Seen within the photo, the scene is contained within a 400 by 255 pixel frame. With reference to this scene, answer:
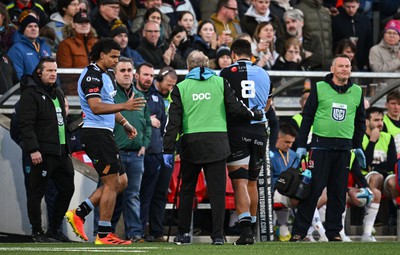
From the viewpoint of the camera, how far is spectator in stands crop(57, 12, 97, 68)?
19.3 meters

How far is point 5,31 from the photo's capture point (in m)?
19.3

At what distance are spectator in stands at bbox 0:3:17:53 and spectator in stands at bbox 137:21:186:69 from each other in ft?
6.77

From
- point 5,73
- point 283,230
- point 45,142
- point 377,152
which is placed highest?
point 5,73

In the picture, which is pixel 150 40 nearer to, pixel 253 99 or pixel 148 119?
pixel 148 119

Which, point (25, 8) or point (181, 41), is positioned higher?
point (25, 8)

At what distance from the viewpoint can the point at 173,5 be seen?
2261cm

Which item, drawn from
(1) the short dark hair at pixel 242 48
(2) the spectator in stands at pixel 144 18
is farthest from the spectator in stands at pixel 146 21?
(1) the short dark hair at pixel 242 48

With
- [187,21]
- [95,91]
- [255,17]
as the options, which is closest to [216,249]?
[95,91]

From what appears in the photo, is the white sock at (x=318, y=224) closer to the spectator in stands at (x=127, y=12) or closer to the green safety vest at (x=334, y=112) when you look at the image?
the green safety vest at (x=334, y=112)

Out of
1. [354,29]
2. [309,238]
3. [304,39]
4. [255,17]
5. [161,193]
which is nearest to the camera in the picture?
[161,193]

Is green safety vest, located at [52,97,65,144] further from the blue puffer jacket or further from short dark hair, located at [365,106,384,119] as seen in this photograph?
short dark hair, located at [365,106,384,119]

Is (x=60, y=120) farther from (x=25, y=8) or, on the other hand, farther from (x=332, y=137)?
(x=25, y=8)

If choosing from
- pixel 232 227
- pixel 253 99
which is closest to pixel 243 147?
pixel 253 99

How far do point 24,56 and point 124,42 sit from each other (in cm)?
159
